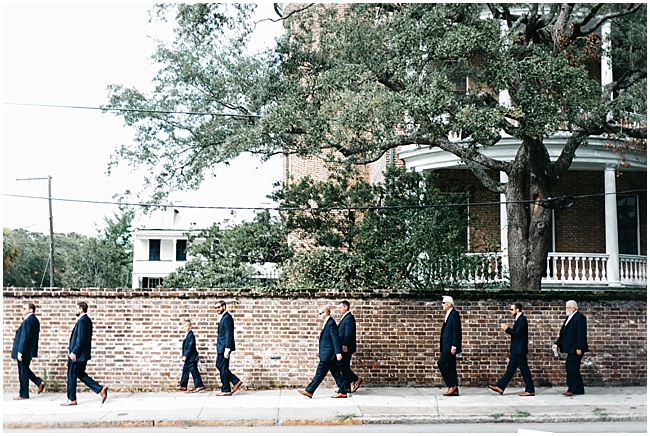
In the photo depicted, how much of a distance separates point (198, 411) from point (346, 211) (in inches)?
380

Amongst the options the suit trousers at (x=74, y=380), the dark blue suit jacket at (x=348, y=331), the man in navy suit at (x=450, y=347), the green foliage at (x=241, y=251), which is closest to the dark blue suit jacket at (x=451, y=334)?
the man in navy suit at (x=450, y=347)

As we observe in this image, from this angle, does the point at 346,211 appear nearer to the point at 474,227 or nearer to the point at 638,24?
the point at 474,227

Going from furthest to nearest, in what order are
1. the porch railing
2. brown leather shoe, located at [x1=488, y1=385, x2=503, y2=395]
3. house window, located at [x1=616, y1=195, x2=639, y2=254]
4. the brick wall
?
house window, located at [x1=616, y1=195, x2=639, y2=254], the porch railing, the brick wall, brown leather shoe, located at [x1=488, y1=385, x2=503, y2=395]

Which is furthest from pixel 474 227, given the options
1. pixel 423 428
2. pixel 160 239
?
pixel 160 239

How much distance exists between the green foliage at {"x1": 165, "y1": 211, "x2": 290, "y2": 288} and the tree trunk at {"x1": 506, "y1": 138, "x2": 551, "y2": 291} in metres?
6.88

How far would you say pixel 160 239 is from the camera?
58219 millimetres

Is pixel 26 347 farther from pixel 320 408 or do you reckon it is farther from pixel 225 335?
pixel 320 408

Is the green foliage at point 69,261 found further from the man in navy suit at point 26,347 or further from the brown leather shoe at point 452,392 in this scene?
the brown leather shoe at point 452,392

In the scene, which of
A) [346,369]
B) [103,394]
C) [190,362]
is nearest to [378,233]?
[346,369]

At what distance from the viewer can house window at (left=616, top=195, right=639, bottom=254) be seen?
80.7ft

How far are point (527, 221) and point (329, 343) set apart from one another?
606 centimetres

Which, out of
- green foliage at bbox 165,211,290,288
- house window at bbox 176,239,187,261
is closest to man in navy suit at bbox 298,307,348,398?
green foliage at bbox 165,211,290,288

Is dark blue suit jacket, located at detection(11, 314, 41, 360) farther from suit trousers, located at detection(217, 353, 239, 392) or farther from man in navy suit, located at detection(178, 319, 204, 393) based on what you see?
suit trousers, located at detection(217, 353, 239, 392)

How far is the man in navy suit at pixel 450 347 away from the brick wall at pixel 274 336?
1.07 meters
